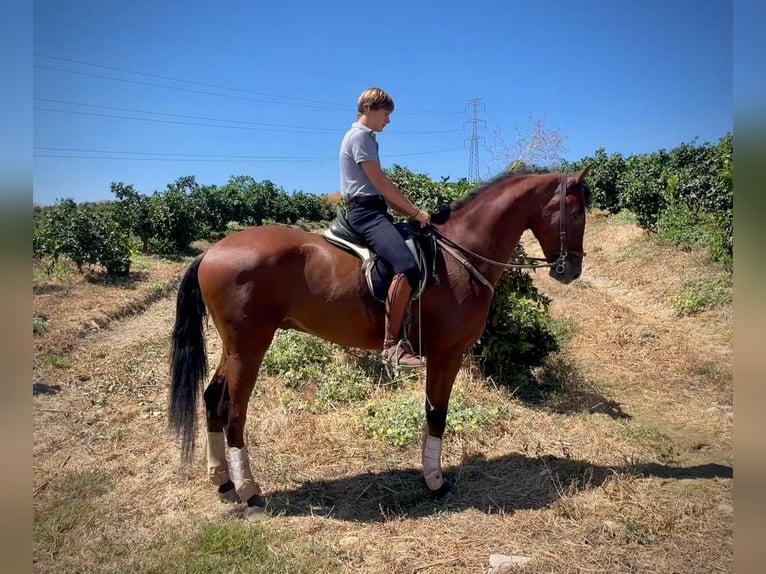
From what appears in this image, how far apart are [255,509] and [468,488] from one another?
1.82 metres

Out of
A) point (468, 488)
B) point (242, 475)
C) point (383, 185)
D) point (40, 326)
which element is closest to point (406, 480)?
point (468, 488)

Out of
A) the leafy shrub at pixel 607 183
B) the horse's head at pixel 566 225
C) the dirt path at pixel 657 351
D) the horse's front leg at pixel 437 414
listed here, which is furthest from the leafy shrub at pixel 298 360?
the leafy shrub at pixel 607 183

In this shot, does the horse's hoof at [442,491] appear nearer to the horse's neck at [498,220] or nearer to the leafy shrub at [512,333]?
the horse's neck at [498,220]

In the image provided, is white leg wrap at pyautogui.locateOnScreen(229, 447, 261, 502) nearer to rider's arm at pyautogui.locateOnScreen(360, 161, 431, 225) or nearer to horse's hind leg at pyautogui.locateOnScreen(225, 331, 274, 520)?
horse's hind leg at pyautogui.locateOnScreen(225, 331, 274, 520)

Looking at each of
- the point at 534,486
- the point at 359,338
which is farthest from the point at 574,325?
the point at 359,338

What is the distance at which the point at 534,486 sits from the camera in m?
4.18

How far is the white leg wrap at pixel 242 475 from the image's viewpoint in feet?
12.6

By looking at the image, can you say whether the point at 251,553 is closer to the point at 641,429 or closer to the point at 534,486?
the point at 534,486

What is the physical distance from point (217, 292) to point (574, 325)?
699 cm

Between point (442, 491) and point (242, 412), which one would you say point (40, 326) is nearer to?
point (242, 412)

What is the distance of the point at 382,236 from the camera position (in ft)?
12.4

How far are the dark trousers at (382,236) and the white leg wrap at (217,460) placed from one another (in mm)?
2049

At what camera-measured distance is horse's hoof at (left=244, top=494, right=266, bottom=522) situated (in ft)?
12.4

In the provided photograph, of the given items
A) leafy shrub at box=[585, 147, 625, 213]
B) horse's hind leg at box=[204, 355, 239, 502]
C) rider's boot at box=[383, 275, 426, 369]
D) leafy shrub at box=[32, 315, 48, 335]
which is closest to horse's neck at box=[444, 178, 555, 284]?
rider's boot at box=[383, 275, 426, 369]
